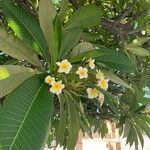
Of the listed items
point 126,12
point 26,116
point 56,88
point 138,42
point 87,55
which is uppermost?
point 126,12

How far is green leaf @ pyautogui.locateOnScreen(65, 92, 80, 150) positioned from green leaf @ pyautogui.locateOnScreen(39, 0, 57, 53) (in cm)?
17

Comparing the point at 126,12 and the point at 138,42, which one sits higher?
Answer: the point at 126,12

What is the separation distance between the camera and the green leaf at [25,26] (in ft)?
3.80

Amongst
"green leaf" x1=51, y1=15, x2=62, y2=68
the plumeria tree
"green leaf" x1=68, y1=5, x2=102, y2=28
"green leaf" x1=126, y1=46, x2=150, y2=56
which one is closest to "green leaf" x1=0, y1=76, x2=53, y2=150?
the plumeria tree

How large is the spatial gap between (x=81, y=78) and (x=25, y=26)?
0.75ft

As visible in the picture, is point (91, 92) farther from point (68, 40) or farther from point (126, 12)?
point (126, 12)

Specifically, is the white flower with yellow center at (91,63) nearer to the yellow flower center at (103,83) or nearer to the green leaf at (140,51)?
the yellow flower center at (103,83)

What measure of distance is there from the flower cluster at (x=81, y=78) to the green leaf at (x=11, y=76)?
65 millimetres

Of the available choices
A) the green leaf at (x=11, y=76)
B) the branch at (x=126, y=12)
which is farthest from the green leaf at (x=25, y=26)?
the branch at (x=126, y=12)

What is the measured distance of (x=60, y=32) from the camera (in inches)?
45.3

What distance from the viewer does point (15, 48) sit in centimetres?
114

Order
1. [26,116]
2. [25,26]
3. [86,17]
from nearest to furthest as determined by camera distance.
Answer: [26,116] → [25,26] → [86,17]

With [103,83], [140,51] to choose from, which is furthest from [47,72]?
[140,51]

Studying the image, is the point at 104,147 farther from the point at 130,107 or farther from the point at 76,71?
the point at 76,71
